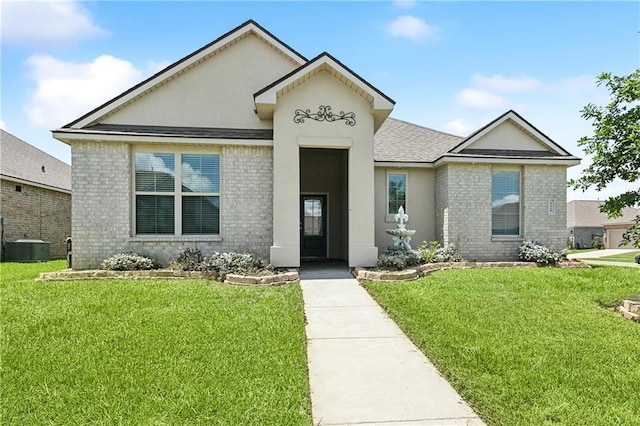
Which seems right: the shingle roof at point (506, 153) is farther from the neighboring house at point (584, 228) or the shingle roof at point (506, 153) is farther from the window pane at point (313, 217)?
the neighboring house at point (584, 228)

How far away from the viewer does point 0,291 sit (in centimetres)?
779

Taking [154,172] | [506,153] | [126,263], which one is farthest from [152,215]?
[506,153]

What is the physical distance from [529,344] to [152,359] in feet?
15.7

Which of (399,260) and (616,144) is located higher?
(616,144)

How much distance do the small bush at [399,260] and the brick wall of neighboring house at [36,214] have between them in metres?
16.0

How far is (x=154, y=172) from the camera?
10695 millimetres

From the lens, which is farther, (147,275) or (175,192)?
(175,192)

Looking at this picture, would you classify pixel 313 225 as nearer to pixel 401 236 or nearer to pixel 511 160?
pixel 401 236

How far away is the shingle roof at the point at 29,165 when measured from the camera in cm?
1646

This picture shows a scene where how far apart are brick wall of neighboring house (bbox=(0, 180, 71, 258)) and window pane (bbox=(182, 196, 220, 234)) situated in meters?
10.5

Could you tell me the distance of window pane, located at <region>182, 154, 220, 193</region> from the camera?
35.3ft

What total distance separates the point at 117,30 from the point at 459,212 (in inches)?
449

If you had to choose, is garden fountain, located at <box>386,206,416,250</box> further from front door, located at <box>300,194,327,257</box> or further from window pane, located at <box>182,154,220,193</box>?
window pane, located at <box>182,154,220,193</box>

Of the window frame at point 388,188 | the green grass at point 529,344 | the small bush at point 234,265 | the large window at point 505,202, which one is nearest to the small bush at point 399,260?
the green grass at point 529,344
